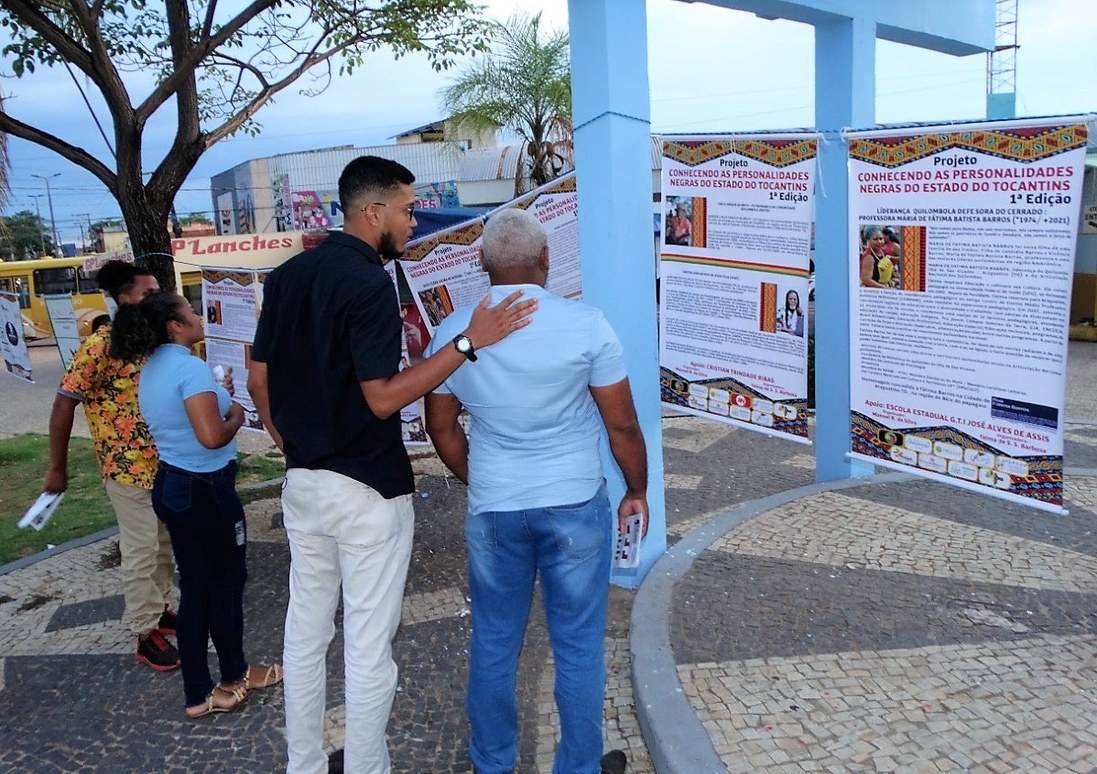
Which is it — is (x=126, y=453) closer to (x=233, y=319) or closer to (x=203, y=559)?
(x=203, y=559)

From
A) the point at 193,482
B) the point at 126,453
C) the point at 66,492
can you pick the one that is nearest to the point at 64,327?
the point at 66,492

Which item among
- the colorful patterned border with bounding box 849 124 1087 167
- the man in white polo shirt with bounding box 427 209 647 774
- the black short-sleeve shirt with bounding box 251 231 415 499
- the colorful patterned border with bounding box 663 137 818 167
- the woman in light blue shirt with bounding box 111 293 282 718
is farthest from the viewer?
the colorful patterned border with bounding box 663 137 818 167

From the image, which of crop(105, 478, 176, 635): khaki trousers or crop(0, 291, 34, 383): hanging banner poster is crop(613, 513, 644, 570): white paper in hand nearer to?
crop(105, 478, 176, 635): khaki trousers

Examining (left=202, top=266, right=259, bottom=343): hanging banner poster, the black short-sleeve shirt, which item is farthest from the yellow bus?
the black short-sleeve shirt

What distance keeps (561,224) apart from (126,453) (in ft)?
7.50

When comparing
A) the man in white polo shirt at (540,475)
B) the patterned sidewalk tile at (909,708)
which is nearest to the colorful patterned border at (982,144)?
the man in white polo shirt at (540,475)

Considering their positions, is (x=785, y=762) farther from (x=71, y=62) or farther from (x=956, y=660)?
(x=71, y=62)

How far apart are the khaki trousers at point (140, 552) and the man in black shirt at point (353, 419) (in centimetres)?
145

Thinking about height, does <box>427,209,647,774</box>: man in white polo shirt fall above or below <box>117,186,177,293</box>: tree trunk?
below

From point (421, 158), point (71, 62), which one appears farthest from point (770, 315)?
point (421, 158)

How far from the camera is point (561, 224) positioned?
170 inches

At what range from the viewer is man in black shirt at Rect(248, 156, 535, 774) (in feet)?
7.98

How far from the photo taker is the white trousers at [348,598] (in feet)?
8.54

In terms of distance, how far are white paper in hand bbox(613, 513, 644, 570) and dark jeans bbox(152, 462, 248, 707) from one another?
1547mm
